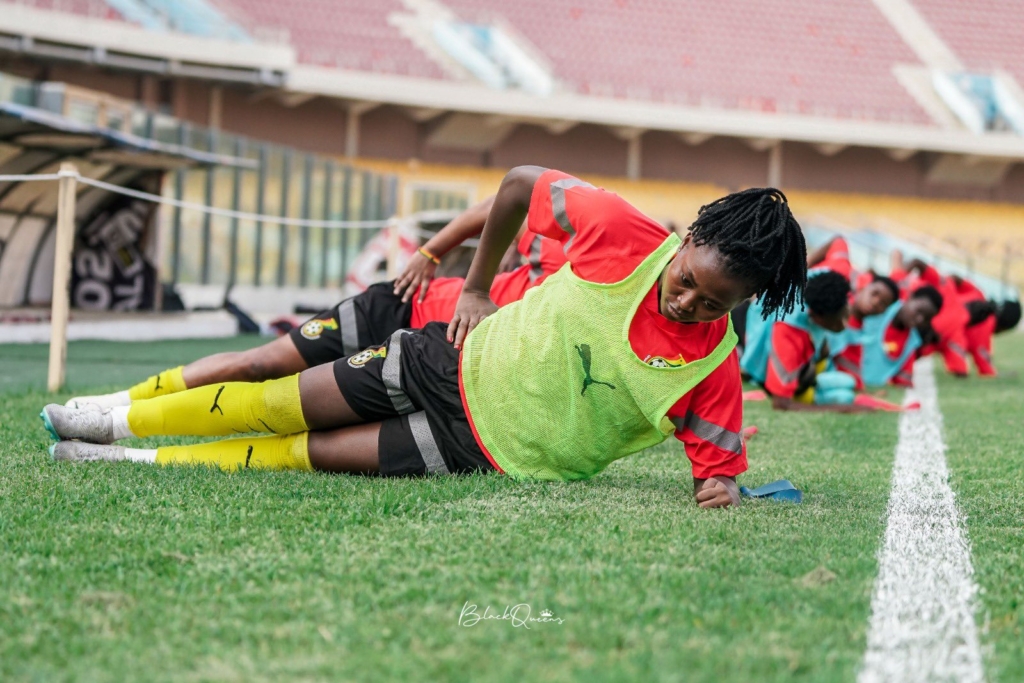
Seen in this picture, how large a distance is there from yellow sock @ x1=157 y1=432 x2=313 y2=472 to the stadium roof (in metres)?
20.5

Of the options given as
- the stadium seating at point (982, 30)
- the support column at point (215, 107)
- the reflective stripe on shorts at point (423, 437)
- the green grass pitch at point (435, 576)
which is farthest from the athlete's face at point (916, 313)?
the stadium seating at point (982, 30)

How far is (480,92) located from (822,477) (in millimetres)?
22811

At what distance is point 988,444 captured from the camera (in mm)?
6078

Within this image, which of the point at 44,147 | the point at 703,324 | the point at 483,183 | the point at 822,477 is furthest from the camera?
the point at 483,183

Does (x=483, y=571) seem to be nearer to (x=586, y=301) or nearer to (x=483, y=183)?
(x=586, y=301)

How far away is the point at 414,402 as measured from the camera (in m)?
3.89

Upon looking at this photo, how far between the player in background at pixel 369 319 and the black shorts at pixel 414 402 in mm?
360

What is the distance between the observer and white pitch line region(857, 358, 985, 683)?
230 cm

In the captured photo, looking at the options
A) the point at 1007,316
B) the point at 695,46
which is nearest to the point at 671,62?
the point at 695,46

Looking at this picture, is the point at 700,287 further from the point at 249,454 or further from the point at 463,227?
the point at 249,454

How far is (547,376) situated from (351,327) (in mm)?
1076

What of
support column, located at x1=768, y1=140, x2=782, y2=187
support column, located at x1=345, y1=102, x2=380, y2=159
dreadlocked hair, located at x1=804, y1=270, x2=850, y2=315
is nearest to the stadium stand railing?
support column, located at x1=345, y1=102, x2=380, y2=159

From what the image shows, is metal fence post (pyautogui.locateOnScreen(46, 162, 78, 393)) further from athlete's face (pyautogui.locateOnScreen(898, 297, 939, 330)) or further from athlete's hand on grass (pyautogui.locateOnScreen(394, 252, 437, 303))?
athlete's face (pyautogui.locateOnScreen(898, 297, 939, 330))

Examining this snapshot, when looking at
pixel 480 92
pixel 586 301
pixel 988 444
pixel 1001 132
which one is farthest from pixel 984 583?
pixel 1001 132
